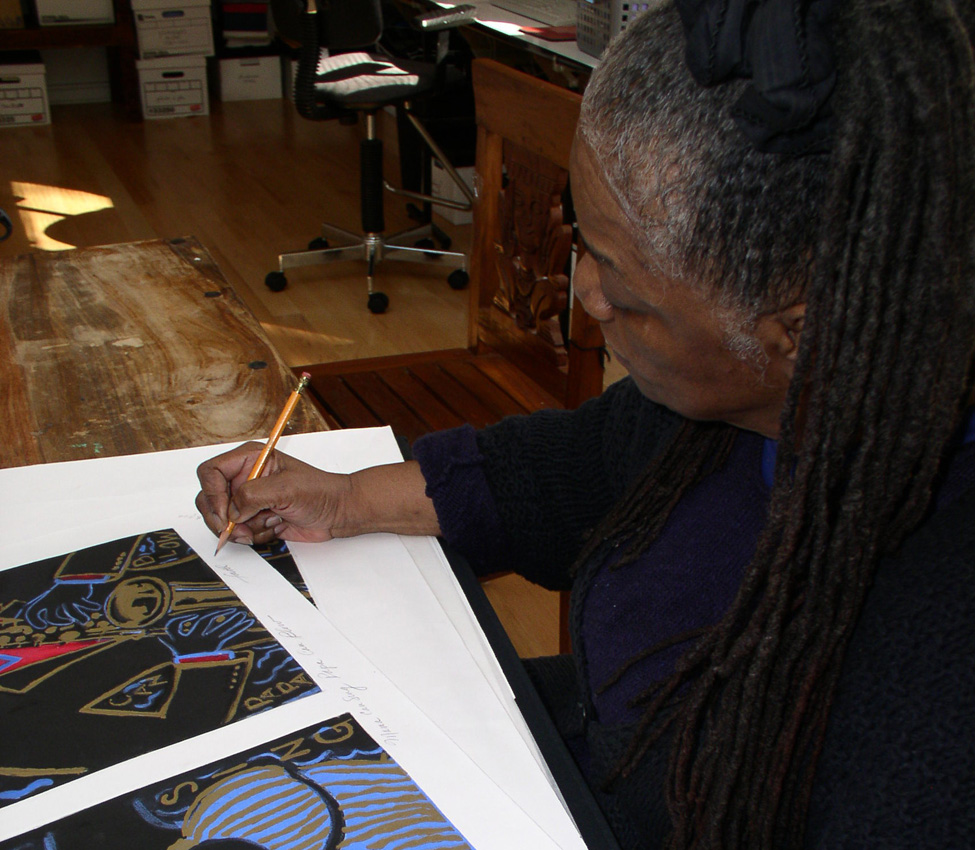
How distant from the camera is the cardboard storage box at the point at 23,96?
15.4 feet

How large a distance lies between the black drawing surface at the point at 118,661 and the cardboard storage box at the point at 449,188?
3.17 m

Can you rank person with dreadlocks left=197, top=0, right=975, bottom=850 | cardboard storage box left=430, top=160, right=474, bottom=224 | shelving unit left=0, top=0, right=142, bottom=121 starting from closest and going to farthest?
person with dreadlocks left=197, top=0, right=975, bottom=850, cardboard storage box left=430, top=160, right=474, bottom=224, shelving unit left=0, top=0, right=142, bottom=121

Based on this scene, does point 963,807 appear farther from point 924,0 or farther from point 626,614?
point 924,0

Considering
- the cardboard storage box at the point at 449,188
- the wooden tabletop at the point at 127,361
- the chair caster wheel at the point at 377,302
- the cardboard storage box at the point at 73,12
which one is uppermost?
the wooden tabletop at the point at 127,361

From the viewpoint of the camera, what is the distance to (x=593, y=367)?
1537mm

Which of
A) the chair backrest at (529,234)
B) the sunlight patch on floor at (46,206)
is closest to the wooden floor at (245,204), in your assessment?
the sunlight patch on floor at (46,206)

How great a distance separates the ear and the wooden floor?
2.33m

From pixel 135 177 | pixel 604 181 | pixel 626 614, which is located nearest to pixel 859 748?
pixel 626 614

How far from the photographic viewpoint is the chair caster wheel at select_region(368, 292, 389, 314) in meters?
3.21

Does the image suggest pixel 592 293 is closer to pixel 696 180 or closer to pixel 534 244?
pixel 696 180

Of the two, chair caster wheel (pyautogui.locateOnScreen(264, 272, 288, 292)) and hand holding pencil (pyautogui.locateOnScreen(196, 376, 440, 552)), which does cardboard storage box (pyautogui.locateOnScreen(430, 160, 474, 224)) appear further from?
hand holding pencil (pyautogui.locateOnScreen(196, 376, 440, 552))

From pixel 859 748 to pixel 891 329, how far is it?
0.25 m

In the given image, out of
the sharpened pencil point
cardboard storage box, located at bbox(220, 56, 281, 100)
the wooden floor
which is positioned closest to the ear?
the sharpened pencil point

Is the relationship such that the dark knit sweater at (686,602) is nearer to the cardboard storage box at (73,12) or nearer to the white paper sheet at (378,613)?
the white paper sheet at (378,613)
